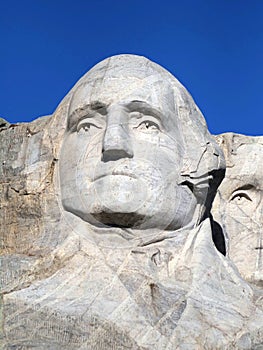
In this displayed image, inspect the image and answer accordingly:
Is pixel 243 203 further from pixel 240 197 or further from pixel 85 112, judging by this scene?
pixel 85 112

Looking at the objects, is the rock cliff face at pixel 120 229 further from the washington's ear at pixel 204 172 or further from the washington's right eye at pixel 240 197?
the washington's right eye at pixel 240 197

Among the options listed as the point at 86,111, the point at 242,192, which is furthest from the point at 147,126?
the point at 242,192

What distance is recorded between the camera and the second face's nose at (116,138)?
Result: 8.55 metres

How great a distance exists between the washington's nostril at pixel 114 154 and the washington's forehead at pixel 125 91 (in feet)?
1.41

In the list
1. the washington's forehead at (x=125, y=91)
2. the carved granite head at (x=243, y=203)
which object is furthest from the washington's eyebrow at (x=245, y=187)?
the washington's forehead at (x=125, y=91)

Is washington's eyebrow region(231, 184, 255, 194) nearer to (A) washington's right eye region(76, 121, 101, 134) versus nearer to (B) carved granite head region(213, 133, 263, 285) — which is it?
(B) carved granite head region(213, 133, 263, 285)

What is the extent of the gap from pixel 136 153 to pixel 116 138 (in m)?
0.20

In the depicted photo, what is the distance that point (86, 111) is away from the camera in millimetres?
8891

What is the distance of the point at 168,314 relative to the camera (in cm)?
798

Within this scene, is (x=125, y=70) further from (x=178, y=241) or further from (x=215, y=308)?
(x=215, y=308)

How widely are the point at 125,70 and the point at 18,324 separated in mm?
2308

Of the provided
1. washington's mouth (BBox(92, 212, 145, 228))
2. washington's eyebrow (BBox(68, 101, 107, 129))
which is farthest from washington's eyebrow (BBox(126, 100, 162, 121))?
washington's mouth (BBox(92, 212, 145, 228))

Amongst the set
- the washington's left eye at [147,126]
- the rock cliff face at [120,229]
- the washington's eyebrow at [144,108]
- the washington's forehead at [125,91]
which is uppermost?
the washington's forehead at [125,91]

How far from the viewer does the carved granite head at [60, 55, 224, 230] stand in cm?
852
